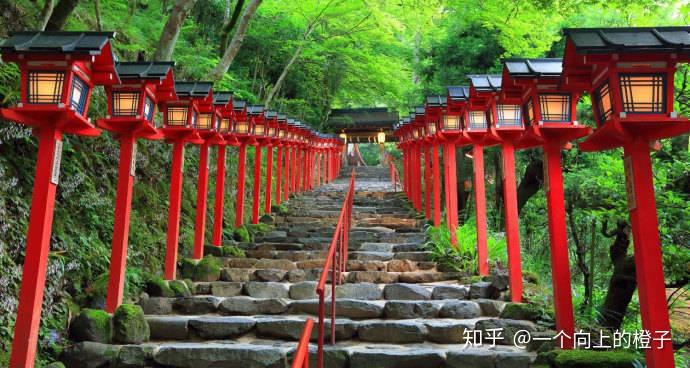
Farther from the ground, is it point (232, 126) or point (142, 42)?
point (142, 42)

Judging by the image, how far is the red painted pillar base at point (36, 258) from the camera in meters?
3.90

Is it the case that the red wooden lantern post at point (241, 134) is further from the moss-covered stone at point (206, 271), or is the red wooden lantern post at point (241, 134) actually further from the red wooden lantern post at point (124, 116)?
the red wooden lantern post at point (124, 116)

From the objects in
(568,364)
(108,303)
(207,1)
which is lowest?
(568,364)

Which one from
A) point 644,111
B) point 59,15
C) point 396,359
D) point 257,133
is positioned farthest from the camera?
point 257,133

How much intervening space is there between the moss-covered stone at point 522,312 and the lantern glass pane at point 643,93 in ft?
9.82

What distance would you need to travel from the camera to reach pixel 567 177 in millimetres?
9305

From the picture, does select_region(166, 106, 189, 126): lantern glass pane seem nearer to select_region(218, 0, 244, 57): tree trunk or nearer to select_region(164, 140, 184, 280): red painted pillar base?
A: select_region(164, 140, 184, 280): red painted pillar base

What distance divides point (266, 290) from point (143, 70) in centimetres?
343

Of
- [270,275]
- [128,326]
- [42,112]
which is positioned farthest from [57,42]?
[270,275]

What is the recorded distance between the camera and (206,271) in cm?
750

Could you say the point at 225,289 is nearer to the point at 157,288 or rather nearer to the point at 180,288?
the point at 180,288

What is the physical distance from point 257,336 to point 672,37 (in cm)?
507

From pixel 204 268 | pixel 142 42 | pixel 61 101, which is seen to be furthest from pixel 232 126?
pixel 61 101

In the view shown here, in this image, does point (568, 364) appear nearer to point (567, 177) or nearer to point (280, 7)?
point (567, 177)
